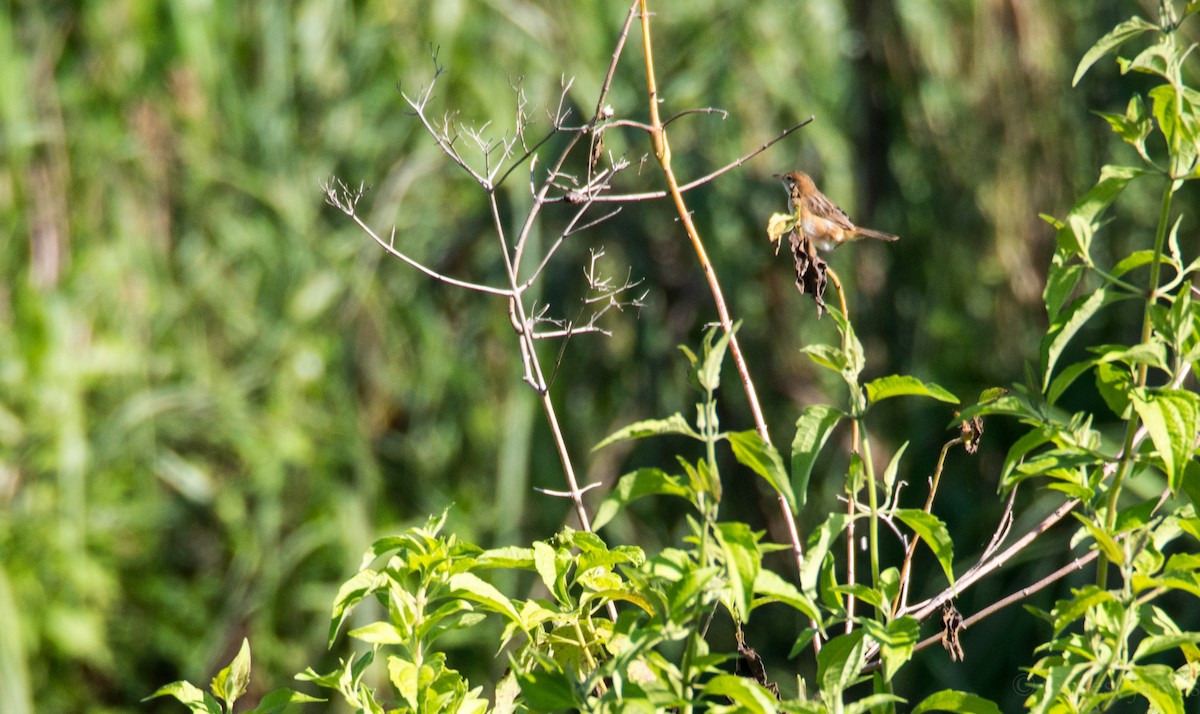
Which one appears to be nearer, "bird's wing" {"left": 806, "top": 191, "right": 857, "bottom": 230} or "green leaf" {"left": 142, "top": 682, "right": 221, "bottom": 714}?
"green leaf" {"left": 142, "top": 682, "right": 221, "bottom": 714}

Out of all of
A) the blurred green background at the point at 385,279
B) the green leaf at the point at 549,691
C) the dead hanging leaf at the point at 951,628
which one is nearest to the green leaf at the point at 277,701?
the green leaf at the point at 549,691

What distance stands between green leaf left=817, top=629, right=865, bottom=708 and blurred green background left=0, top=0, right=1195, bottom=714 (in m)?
1.38

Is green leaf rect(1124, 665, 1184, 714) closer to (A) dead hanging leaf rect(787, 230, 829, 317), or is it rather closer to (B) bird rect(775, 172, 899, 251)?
(A) dead hanging leaf rect(787, 230, 829, 317)

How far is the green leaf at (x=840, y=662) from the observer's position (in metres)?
0.55

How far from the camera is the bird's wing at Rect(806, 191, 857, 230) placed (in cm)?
120

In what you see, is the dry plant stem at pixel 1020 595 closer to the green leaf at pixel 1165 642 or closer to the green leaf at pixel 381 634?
the green leaf at pixel 1165 642

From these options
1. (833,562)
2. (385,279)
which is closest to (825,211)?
(833,562)

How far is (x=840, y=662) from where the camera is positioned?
22.5 inches

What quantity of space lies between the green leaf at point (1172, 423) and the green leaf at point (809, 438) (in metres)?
0.12

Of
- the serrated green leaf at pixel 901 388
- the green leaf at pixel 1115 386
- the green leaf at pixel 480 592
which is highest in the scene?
the serrated green leaf at pixel 901 388

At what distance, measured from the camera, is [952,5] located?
→ 2369 millimetres

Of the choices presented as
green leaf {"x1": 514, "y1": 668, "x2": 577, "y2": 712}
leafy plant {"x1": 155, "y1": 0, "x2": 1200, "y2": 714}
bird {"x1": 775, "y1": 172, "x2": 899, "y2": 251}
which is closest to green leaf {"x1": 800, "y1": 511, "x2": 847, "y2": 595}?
leafy plant {"x1": 155, "y1": 0, "x2": 1200, "y2": 714}

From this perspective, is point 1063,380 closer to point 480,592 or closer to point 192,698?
point 480,592

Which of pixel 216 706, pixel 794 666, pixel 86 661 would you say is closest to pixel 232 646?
pixel 86 661
